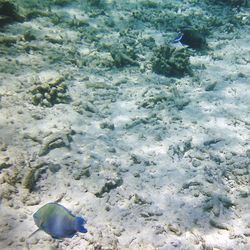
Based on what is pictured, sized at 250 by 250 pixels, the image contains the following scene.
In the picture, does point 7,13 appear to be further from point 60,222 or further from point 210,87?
point 60,222

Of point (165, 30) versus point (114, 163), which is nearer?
point (114, 163)

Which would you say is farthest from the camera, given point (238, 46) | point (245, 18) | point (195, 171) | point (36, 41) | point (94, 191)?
point (245, 18)

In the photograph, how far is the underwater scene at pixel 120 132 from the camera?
11.0 feet

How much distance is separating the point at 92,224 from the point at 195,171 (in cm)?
151

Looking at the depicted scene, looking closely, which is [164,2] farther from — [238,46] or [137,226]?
[137,226]

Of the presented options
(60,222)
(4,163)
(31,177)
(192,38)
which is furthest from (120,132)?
(192,38)

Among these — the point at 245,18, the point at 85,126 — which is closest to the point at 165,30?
the point at 245,18

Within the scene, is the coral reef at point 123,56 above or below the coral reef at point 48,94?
above

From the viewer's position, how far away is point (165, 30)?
7410mm

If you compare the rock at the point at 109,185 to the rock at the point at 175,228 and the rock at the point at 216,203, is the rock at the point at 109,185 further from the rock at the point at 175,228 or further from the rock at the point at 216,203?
the rock at the point at 216,203

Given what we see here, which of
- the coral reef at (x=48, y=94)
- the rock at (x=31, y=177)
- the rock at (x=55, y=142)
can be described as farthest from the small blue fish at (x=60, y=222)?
the coral reef at (x=48, y=94)

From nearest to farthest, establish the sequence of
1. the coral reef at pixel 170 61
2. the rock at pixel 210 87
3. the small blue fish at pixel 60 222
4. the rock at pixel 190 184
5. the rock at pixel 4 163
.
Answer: the small blue fish at pixel 60 222, the rock at pixel 4 163, the rock at pixel 190 184, the rock at pixel 210 87, the coral reef at pixel 170 61

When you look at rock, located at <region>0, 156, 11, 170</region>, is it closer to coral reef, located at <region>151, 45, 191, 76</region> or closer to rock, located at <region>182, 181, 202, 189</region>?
rock, located at <region>182, 181, 202, 189</region>

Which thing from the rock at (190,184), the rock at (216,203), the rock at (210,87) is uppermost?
the rock at (210,87)
